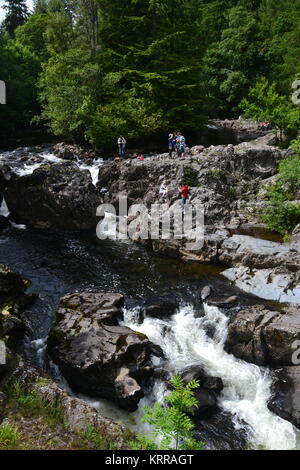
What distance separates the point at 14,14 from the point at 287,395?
234 feet

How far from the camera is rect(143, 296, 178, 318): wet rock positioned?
538 inches

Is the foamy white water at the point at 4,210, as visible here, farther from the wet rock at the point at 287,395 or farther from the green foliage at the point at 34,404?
the wet rock at the point at 287,395

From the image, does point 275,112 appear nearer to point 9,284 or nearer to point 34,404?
point 9,284

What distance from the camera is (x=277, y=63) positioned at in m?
48.6

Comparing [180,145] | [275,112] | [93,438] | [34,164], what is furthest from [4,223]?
[275,112]

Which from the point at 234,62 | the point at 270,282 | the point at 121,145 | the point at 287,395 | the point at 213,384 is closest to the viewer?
the point at 287,395

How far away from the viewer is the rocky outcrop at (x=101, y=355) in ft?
34.7

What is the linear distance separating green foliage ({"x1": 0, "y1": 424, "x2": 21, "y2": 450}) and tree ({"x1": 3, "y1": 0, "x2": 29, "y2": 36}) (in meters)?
70.3

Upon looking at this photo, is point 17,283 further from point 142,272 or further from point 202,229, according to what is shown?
point 202,229

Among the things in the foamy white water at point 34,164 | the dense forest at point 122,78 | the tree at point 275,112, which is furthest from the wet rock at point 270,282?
the dense forest at point 122,78

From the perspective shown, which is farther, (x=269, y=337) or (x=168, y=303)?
(x=168, y=303)

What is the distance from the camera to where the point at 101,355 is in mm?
10930

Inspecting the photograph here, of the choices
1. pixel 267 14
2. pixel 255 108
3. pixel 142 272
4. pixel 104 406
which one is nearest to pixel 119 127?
pixel 255 108
